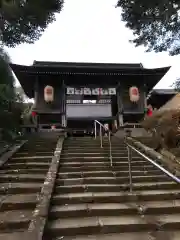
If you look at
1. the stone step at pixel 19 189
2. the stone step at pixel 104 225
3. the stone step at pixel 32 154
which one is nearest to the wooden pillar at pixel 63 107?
the stone step at pixel 32 154

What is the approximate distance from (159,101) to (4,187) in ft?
63.1

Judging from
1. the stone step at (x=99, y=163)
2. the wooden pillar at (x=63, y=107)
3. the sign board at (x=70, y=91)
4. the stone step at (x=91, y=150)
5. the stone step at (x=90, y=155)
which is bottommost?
the stone step at (x=99, y=163)

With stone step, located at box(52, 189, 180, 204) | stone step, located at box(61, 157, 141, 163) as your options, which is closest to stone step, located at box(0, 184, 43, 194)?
stone step, located at box(52, 189, 180, 204)

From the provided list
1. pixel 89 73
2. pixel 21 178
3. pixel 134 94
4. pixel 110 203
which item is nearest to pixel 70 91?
pixel 89 73

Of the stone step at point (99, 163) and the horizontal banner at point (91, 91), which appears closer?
the stone step at point (99, 163)

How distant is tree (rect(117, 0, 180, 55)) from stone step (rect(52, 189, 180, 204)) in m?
7.40

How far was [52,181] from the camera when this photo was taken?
5.49 meters

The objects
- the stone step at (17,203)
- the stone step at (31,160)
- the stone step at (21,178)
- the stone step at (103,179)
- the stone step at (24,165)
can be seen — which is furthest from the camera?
the stone step at (31,160)

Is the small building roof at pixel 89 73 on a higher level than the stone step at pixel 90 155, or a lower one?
higher

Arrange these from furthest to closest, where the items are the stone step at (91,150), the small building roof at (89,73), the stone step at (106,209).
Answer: the small building roof at (89,73), the stone step at (91,150), the stone step at (106,209)

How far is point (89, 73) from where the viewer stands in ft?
Answer: 50.2

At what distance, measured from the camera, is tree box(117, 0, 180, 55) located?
30.8 ft

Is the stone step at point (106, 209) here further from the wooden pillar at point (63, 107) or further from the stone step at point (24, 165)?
the wooden pillar at point (63, 107)

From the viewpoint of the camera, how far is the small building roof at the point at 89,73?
1500 cm
